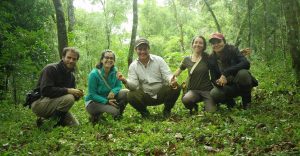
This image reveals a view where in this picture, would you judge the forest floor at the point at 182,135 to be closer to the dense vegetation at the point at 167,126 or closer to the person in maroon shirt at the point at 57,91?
the dense vegetation at the point at 167,126

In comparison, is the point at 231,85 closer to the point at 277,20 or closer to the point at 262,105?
the point at 262,105

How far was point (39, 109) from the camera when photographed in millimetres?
7445

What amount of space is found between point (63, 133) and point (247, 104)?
3.95 meters

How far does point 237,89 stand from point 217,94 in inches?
17.4

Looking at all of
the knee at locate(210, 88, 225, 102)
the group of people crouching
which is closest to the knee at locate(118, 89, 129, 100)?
the group of people crouching

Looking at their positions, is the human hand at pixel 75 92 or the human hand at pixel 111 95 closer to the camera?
the human hand at pixel 75 92

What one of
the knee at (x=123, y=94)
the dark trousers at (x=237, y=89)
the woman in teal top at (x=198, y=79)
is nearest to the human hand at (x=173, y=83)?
the woman in teal top at (x=198, y=79)

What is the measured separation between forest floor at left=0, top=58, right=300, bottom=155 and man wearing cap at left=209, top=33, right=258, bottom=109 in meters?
0.39

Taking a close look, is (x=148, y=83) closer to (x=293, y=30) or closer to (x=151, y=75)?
(x=151, y=75)

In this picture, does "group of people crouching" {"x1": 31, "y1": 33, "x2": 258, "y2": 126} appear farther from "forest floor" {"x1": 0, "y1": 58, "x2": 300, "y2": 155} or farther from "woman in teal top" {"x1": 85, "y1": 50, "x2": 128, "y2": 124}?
"forest floor" {"x1": 0, "y1": 58, "x2": 300, "y2": 155}

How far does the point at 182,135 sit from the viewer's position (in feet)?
19.0

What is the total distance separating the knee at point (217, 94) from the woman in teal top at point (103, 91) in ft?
6.55

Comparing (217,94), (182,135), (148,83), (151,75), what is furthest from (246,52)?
(182,135)

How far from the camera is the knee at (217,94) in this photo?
7.56 meters
